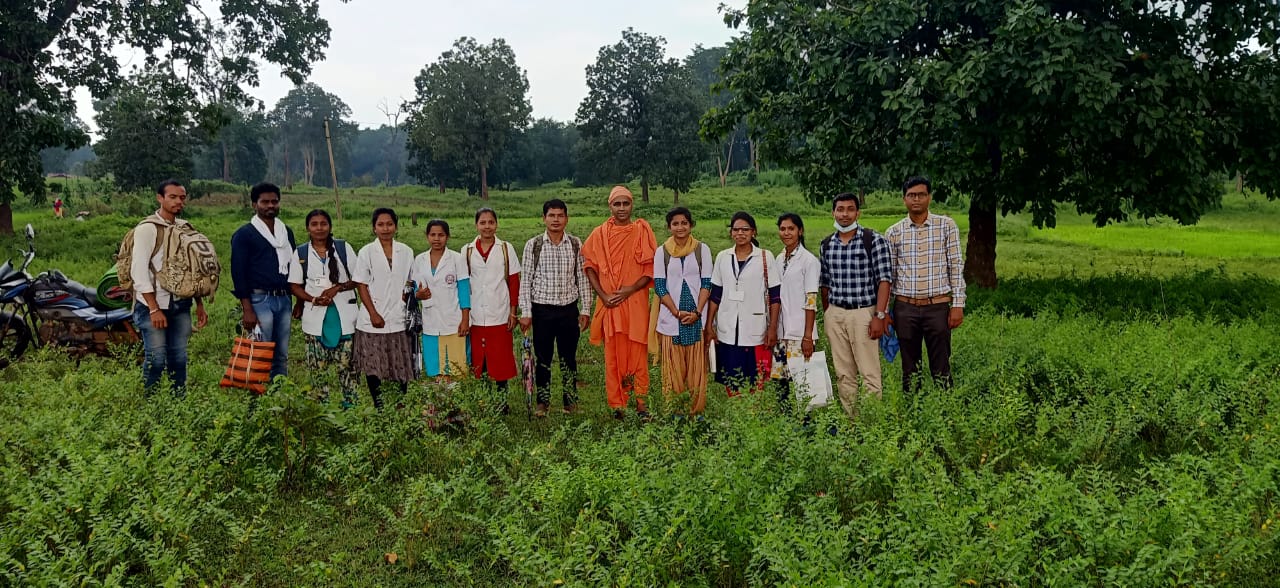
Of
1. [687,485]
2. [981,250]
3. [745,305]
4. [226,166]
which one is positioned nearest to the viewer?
[687,485]

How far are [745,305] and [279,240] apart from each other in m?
3.65

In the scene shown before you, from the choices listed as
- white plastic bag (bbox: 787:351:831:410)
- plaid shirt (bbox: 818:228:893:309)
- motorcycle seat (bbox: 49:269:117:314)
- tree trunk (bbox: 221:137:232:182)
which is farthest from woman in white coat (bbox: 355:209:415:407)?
tree trunk (bbox: 221:137:232:182)

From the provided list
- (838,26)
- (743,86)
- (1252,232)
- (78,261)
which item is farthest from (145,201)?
(1252,232)

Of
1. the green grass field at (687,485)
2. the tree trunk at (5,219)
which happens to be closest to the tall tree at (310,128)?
the tree trunk at (5,219)

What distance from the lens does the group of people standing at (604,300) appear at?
5.82 metres

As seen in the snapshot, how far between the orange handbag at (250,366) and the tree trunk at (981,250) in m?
10.1

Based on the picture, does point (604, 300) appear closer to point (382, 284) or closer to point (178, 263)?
point (382, 284)

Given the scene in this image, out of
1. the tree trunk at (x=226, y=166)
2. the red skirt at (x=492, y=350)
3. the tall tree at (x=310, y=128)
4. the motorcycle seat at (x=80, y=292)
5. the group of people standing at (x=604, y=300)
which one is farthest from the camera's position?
the tall tree at (x=310, y=128)

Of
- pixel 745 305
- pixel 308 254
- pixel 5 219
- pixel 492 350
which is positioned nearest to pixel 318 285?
pixel 308 254

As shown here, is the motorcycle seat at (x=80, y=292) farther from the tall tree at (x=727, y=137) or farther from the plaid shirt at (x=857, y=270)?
the tall tree at (x=727, y=137)

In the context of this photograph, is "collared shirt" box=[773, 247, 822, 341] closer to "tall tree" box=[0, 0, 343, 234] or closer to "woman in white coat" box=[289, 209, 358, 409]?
"woman in white coat" box=[289, 209, 358, 409]

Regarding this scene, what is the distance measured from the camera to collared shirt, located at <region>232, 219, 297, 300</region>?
19.7ft

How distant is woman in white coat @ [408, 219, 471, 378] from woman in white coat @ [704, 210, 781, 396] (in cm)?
204

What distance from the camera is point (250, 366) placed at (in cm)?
586
